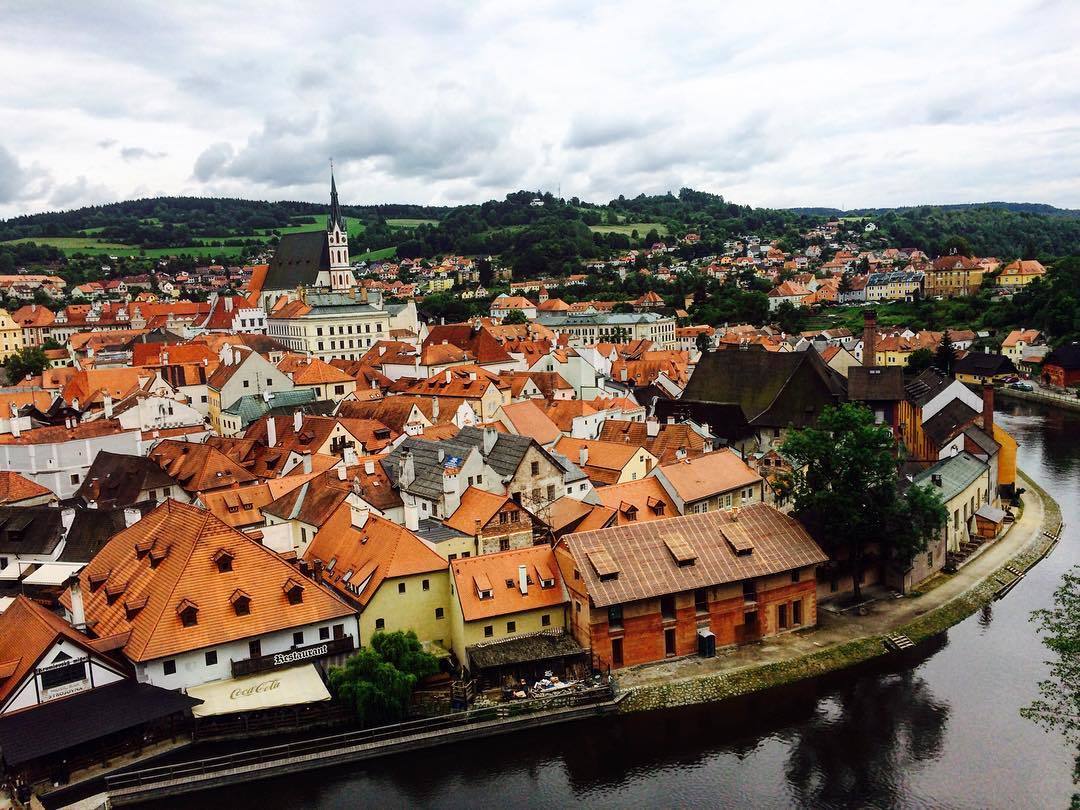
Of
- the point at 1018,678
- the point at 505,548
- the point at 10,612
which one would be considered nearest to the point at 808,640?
the point at 1018,678

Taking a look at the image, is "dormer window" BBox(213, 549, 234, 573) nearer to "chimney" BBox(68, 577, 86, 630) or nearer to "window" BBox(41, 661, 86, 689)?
"chimney" BBox(68, 577, 86, 630)

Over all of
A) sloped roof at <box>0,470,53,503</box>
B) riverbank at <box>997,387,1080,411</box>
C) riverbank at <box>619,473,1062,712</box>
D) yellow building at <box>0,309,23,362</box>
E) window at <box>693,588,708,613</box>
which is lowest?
riverbank at <box>997,387,1080,411</box>

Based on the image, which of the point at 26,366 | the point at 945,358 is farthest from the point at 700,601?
the point at 945,358

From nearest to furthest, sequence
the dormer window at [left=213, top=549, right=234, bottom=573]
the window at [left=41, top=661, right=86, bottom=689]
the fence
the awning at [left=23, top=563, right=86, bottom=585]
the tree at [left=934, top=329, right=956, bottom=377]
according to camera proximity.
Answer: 1. the fence
2. the window at [left=41, top=661, right=86, bottom=689]
3. the dormer window at [left=213, top=549, right=234, bottom=573]
4. the awning at [left=23, top=563, right=86, bottom=585]
5. the tree at [left=934, top=329, right=956, bottom=377]

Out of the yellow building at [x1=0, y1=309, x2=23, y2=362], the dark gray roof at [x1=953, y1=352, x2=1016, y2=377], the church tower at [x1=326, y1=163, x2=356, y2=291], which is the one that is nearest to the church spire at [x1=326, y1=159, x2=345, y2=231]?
the church tower at [x1=326, y1=163, x2=356, y2=291]

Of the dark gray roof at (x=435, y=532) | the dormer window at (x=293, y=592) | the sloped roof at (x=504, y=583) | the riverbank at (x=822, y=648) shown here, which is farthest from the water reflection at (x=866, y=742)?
the dormer window at (x=293, y=592)

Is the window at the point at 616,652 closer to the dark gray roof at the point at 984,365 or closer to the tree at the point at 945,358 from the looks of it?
the tree at the point at 945,358

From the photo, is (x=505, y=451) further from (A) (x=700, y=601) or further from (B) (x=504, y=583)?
(A) (x=700, y=601)
